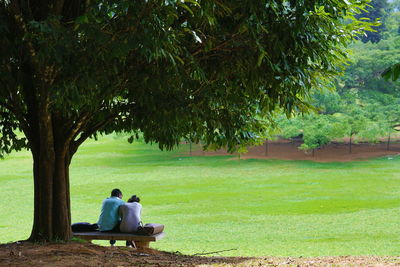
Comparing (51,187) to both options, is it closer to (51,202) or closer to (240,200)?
(51,202)

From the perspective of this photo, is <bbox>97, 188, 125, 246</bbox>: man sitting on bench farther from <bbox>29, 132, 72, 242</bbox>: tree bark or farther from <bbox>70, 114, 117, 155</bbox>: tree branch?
<bbox>70, 114, 117, 155</bbox>: tree branch

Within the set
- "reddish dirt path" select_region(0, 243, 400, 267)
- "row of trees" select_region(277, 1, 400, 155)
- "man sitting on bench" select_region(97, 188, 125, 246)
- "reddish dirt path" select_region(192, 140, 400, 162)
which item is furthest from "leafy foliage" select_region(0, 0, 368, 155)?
"reddish dirt path" select_region(192, 140, 400, 162)

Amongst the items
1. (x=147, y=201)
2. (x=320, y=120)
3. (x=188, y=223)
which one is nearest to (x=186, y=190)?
(x=147, y=201)

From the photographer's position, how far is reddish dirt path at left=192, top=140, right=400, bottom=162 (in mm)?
50844

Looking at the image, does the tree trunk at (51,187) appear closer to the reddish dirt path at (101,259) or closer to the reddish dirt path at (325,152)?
the reddish dirt path at (101,259)

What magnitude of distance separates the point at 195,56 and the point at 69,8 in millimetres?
2354

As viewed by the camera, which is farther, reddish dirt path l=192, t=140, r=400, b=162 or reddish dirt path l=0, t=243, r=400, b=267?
reddish dirt path l=192, t=140, r=400, b=162

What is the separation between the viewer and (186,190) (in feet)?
115

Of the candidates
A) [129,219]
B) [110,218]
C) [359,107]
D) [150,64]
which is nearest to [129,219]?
[129,219]

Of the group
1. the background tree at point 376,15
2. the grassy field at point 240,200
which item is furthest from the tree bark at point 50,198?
the background tree at point 376,15

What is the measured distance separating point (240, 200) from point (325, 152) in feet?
76.9

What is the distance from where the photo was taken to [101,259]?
9383 mm

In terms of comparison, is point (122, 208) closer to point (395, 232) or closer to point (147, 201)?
point (395, 232)

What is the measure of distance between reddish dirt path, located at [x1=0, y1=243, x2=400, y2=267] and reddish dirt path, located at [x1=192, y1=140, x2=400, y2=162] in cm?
4015
